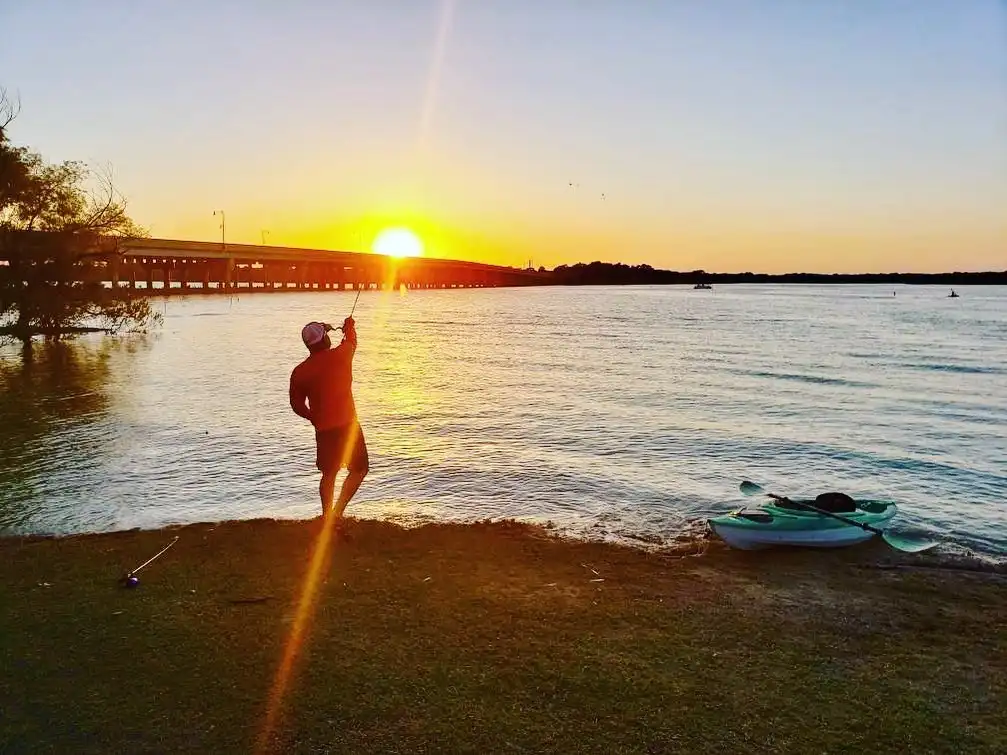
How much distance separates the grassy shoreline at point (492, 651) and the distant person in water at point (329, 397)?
111 cm

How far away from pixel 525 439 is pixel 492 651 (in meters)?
11.3

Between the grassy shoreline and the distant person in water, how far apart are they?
43.7 inches

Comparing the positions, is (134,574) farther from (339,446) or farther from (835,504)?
(835,504)

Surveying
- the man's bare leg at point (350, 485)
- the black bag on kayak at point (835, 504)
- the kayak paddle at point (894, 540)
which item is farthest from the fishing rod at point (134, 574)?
the black bag on kayak at point (835, 504)

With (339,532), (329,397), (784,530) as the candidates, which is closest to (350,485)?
(339,532)

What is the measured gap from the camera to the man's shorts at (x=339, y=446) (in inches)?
330

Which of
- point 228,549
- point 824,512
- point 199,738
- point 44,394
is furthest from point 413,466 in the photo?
point 44,394

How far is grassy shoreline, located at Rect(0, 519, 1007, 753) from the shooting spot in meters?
4.86

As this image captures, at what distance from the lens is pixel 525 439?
17.2 meters

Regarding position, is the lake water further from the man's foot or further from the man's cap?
the man's cap

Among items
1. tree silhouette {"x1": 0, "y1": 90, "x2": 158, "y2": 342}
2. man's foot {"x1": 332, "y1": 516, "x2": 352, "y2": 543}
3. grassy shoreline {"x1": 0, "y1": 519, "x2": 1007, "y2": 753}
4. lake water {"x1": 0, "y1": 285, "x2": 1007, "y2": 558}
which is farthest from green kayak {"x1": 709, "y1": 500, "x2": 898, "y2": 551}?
tree silhouette {"x1": 0, "y1": 90, "x2": 158, "y2": 342}

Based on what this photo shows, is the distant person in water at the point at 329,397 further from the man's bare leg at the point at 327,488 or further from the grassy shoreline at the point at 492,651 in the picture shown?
the grassy shoreline at the point at 492,651

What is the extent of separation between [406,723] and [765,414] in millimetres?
18463

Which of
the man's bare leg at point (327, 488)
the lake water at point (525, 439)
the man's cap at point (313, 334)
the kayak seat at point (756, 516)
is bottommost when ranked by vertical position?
the lake water at point (525, 439)
